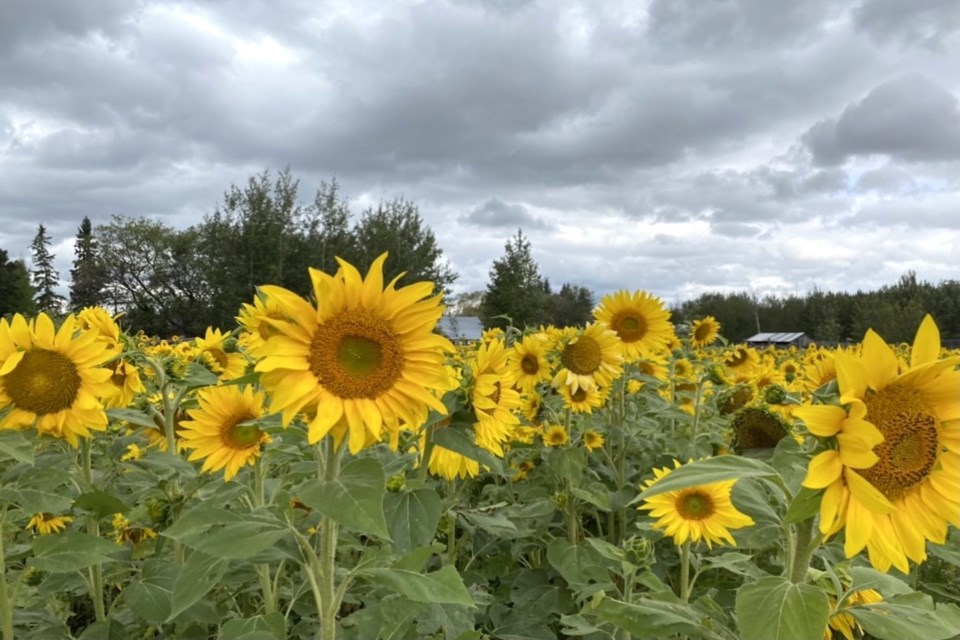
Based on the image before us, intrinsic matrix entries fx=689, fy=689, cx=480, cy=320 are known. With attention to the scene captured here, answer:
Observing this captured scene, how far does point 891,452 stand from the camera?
1.23m

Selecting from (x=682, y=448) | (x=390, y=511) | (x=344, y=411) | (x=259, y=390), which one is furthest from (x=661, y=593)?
(x=682, y=448)

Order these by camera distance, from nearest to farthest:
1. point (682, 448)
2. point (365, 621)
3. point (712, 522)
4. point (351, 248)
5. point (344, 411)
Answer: point (344, 411) → point (365, 621) → point (712, 522) → point (682, 448) → point (351, 248)

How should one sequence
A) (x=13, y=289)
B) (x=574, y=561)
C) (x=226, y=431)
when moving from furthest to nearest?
1. (x=13, y=289)
2. (x=574, y=561)
3. (x=226, y=431)

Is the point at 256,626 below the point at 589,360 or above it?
below

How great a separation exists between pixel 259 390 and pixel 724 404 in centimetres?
256

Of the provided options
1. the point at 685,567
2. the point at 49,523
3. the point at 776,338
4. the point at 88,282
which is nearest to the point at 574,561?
the point at 685,567

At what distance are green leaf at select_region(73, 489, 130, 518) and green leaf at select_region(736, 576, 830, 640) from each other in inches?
72.8

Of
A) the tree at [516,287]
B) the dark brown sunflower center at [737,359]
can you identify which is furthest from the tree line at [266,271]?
the dark brown sunflower center at [737,359]

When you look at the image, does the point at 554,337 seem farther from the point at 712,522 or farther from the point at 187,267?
the point at 187,267

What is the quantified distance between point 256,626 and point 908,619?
1.47 metres

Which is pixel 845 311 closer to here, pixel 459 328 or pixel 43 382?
pixel 459 328

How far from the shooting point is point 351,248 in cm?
4281

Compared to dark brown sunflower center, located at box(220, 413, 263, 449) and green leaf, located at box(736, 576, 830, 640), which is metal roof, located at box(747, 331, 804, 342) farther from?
green leaf, located at box(736, 576, 830, 640)

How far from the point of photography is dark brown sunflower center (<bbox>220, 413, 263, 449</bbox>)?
227cm
